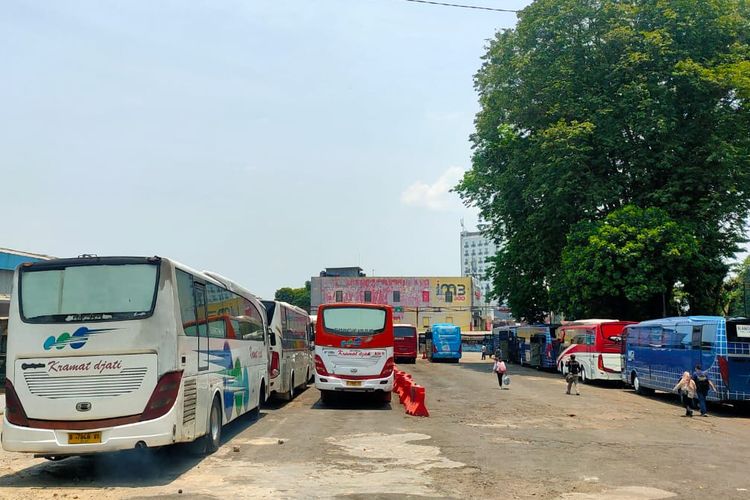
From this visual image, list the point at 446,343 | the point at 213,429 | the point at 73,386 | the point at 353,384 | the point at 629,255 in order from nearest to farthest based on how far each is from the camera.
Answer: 1. the point at 73,386
2. the point at 213,429
3. the point at 353,384
4. the point at 629,255
5. the point at 446,343

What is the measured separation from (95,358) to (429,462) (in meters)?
5.43

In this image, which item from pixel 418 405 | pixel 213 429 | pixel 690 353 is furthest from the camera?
pixel 690 353

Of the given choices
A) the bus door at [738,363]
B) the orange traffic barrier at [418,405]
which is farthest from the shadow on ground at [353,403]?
the bus door at [738,363]

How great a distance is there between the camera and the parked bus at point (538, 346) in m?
42.5

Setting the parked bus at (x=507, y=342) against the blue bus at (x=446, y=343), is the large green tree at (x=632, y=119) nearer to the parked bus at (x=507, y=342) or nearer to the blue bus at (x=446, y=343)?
the parked bus at (x=507, y=342)

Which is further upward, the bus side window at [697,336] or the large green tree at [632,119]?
the large green tree at [632,119]

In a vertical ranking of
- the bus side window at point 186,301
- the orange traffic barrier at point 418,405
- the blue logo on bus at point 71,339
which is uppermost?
the bus side window at point 186,301

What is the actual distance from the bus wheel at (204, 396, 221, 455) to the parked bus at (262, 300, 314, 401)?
6.69 meters

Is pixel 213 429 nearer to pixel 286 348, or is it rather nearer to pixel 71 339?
pixel 71 339

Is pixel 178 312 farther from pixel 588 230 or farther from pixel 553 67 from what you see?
pixel 553 67

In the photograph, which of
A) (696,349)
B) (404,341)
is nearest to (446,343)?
(404,341)

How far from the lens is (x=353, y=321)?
20141mm

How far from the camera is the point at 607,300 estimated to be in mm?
37125

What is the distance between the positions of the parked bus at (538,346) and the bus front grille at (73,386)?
112 feet
